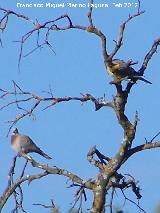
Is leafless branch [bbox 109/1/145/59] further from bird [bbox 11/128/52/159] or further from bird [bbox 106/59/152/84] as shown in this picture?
bird [bbox 11/128/52/159]

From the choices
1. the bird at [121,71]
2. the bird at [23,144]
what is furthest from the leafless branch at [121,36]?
the bird at [23,144]

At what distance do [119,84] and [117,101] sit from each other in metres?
0.15

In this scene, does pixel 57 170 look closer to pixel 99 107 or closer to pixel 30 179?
pixel 30 179

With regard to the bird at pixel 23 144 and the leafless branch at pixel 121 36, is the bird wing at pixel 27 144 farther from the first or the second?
the leafless branch at pixel 121 36

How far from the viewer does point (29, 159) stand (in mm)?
7590

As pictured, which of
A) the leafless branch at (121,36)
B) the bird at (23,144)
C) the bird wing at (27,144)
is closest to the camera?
the leafless branch at (121,36)

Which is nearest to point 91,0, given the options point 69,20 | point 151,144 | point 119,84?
point 69,20

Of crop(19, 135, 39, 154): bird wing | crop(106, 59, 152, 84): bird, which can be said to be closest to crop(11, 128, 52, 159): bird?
crop(19, 135, 39, 154): bird wing

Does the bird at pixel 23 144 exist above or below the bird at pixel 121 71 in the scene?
above

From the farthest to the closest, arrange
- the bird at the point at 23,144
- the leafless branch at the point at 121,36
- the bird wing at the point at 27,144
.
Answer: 1. the bird wing at the point at 27,144
2. the bird at the point at 23,144
3. the leafless branch at the point at 121,36

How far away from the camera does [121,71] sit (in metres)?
7.11

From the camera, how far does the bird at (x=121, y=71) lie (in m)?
6.91

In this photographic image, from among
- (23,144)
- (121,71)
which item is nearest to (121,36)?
(121,71)

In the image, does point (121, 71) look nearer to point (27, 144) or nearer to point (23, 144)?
point (23, 144)
